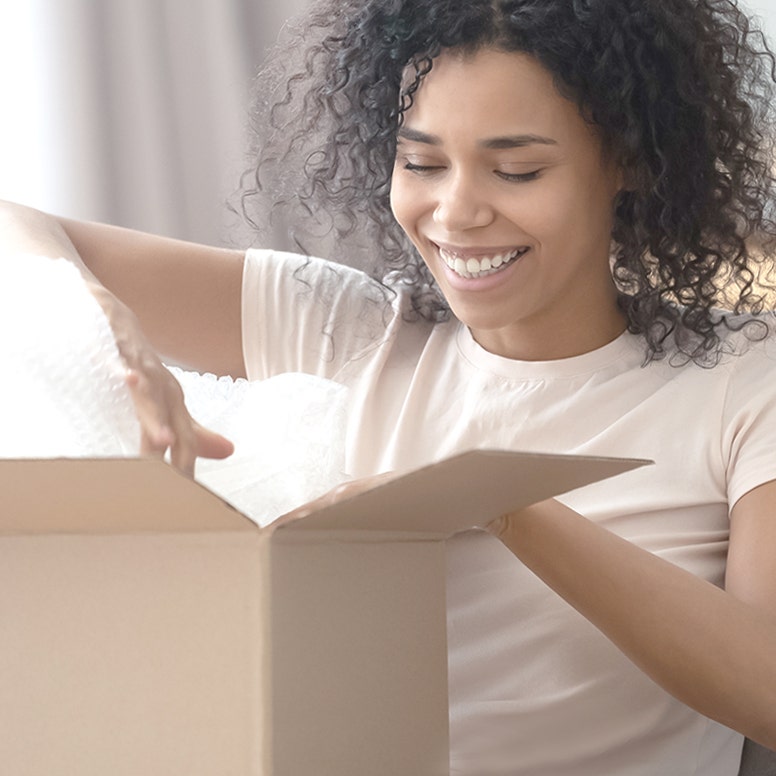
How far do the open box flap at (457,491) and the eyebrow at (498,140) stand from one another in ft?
1.61

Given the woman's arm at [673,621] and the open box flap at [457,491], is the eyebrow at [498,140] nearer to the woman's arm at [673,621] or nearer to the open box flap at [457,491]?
the woman's arm at [673,621]

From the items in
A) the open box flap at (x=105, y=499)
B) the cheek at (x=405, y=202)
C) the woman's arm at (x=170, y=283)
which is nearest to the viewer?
the open box flap at (x=105, y=499)

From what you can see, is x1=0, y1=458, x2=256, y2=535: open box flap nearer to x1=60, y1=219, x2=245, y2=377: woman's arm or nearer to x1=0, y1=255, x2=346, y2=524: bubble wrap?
x1=0, y1=255, x2=346, y2=524: bubble wrap

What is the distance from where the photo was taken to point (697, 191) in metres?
1.31

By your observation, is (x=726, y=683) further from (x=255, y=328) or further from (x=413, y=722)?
(x=255, y=328)

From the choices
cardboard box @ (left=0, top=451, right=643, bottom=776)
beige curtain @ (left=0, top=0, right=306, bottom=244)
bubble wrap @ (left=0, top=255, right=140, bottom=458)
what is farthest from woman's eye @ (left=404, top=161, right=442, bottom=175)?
beige curtain @ (left=0, top=0, right=306, bottom=244)

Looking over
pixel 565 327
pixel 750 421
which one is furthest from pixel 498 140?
pixel 750 421

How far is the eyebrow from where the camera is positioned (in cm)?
114

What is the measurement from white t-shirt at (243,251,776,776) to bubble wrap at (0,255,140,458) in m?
0.48

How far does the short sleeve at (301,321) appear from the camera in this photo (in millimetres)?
1402

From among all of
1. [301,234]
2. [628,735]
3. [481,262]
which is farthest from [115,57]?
[628,735]

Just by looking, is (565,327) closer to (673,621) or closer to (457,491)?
(673,621)

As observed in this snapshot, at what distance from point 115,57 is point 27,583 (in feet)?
6.01

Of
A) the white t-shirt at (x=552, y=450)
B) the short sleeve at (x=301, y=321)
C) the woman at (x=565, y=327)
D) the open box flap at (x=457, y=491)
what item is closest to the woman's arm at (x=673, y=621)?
the woman at (x=565, y=327)
